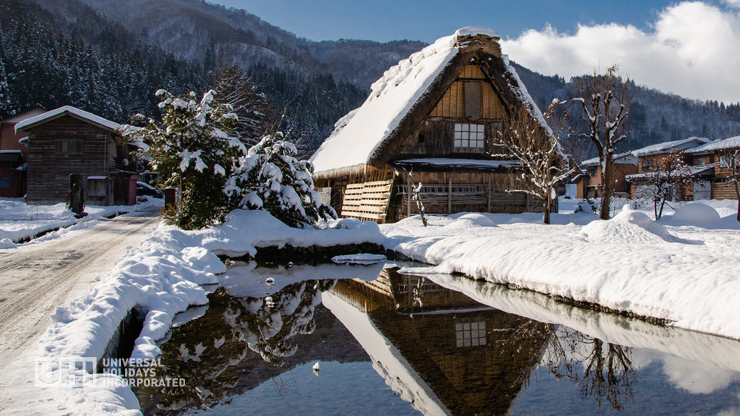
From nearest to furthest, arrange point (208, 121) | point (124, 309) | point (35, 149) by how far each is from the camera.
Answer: point (124, 309) → point (208, 121) → point (35, 149)

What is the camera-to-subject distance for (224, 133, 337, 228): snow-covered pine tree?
14734 millimetres

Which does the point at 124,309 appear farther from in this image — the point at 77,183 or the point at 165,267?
the point at 77,183

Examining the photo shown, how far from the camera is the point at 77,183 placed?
22828 millimetres

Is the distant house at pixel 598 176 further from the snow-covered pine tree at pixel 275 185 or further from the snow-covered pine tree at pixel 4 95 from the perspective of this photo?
the snow-covered pine tree at pixel 4 95

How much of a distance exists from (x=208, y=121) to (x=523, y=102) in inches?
505

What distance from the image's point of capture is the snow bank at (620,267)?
652 cm

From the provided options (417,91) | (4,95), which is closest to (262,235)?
(417,91)

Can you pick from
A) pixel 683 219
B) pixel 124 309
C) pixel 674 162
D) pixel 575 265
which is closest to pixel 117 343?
pixel 124 309

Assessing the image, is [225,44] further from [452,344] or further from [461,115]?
[452,344]

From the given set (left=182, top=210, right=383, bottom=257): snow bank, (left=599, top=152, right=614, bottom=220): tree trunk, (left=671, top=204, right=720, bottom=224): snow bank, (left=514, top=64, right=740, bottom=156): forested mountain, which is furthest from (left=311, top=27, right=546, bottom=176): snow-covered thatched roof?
(left=514, top=64, right=740, bottom=156): forested mountain

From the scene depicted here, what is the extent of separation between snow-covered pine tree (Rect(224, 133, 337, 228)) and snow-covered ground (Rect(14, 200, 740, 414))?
0.79 m

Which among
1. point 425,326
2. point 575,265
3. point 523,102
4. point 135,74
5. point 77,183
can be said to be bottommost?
point 425,326

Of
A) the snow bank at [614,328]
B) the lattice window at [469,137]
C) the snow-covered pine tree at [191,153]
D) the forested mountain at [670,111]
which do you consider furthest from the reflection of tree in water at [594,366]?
the forested mountain at [670,111]

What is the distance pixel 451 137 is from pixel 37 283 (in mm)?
16924
